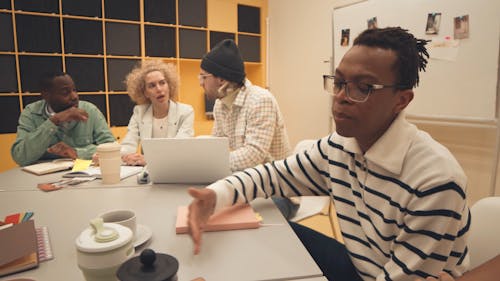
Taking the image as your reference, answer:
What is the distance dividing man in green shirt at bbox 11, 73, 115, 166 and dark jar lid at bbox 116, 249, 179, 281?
1.64m

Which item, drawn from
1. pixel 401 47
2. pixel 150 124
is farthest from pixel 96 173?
pixel 401 47

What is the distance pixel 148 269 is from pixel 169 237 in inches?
16.9

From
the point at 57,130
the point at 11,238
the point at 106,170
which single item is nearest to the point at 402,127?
the point at 11,238

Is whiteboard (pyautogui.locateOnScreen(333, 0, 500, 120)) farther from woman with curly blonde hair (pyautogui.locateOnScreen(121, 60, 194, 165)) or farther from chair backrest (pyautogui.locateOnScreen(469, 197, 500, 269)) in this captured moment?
woman with curly blonde hair (pyautogui.locateOnScreen(121, 60, 194, 165))

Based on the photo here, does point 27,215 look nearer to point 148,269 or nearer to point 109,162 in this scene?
point 109,162

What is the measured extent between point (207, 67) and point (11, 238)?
1549 mm

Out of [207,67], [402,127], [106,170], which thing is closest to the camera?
[402,127]

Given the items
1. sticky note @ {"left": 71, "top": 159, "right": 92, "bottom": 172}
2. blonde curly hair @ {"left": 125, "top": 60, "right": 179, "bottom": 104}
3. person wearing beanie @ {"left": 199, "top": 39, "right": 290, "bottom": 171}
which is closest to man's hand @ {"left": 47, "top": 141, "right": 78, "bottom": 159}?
sticky note @ {"left": 71, "top": 159, "right": 92, "bottom": 172}

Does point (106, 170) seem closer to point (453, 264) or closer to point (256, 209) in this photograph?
point (256, 209)

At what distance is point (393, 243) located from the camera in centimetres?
92

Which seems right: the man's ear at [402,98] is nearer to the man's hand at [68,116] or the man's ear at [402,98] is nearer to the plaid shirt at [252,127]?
the plaid shirt at [252,127]

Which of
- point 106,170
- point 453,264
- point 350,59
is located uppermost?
point 350,59

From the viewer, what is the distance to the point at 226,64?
2.15m

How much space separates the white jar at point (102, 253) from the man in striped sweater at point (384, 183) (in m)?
Answer: 0.28
